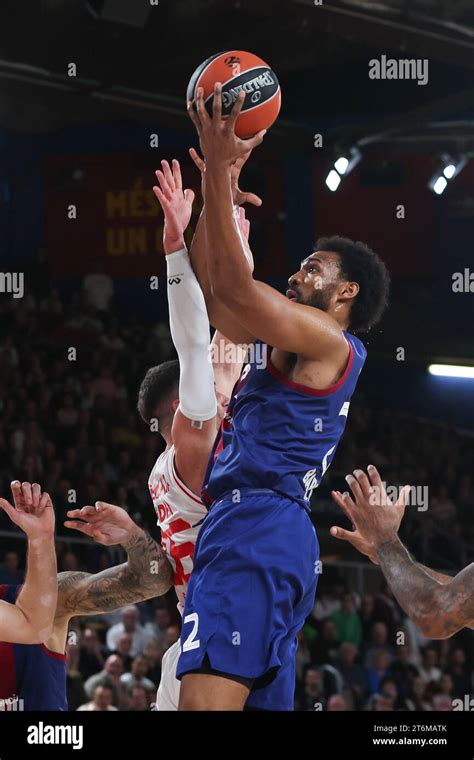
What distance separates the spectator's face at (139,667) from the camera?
8.87 meters

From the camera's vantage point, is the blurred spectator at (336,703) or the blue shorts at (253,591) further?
the blurred spectator at (336,703)

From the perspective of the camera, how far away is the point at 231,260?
11.4ft

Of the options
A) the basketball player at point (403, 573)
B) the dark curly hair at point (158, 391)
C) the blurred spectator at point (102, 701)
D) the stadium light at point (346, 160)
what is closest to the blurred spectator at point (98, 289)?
the stadium light at point (346, 160)

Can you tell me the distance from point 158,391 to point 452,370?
10.1 meters

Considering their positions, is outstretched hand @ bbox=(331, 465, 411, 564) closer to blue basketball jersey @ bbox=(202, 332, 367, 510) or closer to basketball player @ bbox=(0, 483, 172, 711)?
blue basketball jersey @ bbox=(202, 332, 367, 510)

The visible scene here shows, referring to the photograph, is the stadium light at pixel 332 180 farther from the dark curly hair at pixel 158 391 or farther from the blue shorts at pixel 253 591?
the blue shorts at pixel 253 591

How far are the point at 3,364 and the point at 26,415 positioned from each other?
854 millimetres

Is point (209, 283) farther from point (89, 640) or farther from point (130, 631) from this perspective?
point (130, 631)

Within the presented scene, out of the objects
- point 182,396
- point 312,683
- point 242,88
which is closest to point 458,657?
point 312,683

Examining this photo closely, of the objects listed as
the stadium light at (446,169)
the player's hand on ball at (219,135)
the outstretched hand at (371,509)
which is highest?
the stadium light at (446,169)

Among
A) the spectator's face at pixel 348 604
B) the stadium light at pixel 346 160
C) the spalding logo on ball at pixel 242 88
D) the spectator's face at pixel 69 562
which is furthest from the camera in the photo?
the stadium light at pixel 346 160

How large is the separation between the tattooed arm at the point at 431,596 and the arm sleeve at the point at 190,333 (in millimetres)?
823

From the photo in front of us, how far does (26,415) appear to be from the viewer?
11703mm

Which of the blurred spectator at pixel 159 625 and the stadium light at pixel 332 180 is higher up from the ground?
the stadium light at pixel 332 180
